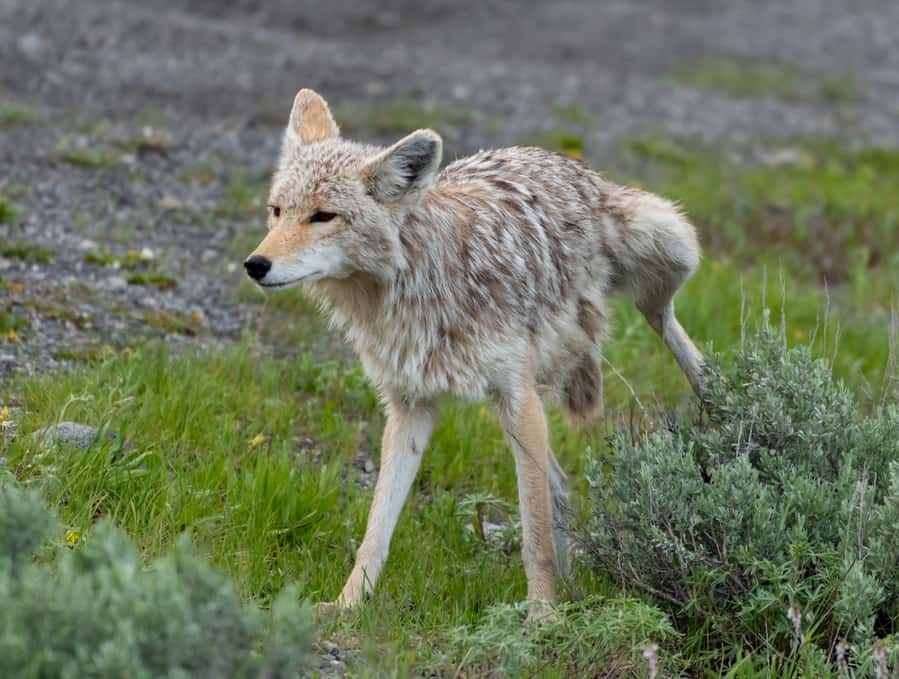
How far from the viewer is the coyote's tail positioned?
627cm

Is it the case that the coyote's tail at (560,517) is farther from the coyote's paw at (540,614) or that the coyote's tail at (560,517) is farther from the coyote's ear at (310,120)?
the coyote's ear at (310,120)

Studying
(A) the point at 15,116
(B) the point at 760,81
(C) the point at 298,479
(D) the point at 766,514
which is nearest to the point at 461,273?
(C) the point at 298,479

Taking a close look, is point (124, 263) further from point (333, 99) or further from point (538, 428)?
point (333, 99)

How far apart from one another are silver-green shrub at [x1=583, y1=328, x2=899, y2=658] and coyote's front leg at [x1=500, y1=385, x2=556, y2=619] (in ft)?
0.68

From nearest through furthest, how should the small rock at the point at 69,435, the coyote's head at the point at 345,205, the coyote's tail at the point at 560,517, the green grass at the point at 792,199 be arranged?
the coyote's head at the point at 345,205
the small rock at the point at 69,435
the coyote's tail at the point at 560,517
the green grass at the point at 792,199

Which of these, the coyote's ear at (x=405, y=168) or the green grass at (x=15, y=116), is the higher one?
the coyote's ear at (x=405, y=168)

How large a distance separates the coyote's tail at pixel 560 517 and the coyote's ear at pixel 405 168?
177cm

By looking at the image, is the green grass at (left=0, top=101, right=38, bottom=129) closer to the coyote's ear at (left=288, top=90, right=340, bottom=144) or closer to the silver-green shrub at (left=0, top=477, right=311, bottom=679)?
the coyote's ear at (left=288, top=90, right=340, bottom=144)

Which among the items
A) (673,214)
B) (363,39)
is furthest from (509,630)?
(363,39)

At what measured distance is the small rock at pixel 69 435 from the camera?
5914 millimetres

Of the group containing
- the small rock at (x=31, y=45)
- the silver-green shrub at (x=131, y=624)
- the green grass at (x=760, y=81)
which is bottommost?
the green grass at (x=760, y=81)

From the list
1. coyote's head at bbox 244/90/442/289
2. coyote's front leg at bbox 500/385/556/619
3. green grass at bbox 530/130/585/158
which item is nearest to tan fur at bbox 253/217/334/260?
coyote's head at bbox 244/90/442/289

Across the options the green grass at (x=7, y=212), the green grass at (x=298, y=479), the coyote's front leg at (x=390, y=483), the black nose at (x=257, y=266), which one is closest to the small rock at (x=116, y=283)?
the green grass at (x=7, y=212)

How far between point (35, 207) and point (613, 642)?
19.6 ft
